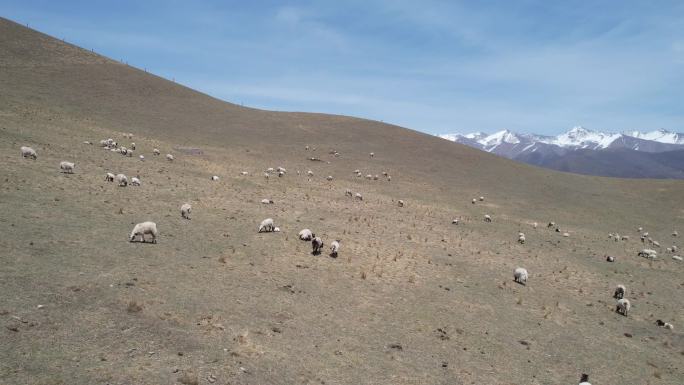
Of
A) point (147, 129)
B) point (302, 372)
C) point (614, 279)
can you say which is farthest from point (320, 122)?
point (302, 372)

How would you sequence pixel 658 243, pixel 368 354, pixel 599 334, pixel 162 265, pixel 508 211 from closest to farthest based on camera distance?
pixel 368 354 < pixel 162 265 < pixel 599 334 < pixel 658 243 < pixel 508 211

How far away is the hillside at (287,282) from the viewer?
1245 cm

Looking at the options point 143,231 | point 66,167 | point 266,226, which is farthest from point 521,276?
point 66,167

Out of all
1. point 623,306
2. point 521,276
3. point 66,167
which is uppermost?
point 66,167

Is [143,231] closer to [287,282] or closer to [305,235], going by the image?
[287,282]

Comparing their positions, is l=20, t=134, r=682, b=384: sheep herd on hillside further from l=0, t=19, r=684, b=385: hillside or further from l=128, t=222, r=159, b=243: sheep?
l=0, t=19, r=684, b=385: hillside

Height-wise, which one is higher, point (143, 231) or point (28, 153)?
point (28, 153)

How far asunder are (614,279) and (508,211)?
72.9 feet

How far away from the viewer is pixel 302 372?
12.6 meters

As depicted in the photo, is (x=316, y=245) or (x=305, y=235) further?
(x=305, y=235)

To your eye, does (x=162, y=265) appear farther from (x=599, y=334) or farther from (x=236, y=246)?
(x=599, y=334)

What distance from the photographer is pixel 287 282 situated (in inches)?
773

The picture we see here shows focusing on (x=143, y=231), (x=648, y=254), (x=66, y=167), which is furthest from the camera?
(x=648, y=254)

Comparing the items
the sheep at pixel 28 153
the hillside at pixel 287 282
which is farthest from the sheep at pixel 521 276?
the sheep at pixel 28 153
